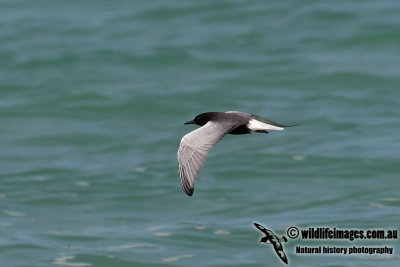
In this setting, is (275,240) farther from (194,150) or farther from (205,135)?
(194,150)

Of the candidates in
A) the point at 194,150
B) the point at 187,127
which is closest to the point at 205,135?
the point at 194,150

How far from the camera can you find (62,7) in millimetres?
22000

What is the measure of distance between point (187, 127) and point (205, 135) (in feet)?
24.0

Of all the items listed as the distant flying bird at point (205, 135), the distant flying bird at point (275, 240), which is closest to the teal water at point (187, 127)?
the distant flying bird at point (275, 240)

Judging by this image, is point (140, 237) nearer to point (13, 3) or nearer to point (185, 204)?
point (185, 204)

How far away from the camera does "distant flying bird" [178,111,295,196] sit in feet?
26.0

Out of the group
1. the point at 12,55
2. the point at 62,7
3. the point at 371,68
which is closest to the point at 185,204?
the point at 371,68

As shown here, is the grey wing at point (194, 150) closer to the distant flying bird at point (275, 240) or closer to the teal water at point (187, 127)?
the teal water at point (187, 127)

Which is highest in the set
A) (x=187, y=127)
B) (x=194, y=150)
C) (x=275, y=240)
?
(x=194, y=150)

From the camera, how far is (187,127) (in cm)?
1558

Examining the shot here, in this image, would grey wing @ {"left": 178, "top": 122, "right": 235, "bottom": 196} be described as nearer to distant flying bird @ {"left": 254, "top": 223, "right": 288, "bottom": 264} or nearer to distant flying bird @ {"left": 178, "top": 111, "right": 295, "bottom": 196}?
distant flying bird @ {"left": 178, "top": 111, "right": 295, "bottom": 196}

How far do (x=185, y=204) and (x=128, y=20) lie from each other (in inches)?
333

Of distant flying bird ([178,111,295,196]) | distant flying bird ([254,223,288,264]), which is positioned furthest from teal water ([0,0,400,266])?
distant flying bird ([178,111,295,196])

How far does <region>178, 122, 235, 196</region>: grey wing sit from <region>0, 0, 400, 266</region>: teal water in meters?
3.08
